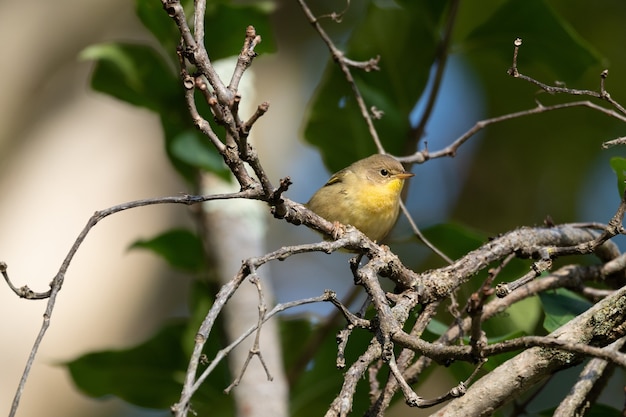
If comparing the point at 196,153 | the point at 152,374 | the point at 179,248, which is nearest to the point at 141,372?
the point at 152,374

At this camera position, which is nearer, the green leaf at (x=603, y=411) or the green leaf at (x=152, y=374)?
the green leaf at (x=603, y=411)

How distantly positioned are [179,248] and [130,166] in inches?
66.2

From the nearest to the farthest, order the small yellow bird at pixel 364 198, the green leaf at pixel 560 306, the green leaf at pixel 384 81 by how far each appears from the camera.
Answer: the green leaf at pixel 560 306
the green leaf at pixel 384 81
the small yellow bird at pixel 364 198

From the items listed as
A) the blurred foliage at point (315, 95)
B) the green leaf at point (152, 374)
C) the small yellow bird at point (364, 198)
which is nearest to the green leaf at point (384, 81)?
the blurred foliage at point (315, 95)

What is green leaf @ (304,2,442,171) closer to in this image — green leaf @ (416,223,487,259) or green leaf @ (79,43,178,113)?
green leaf @ (416,223,487,259)

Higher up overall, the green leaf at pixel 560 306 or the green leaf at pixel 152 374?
the green leaf at pixel 152 374

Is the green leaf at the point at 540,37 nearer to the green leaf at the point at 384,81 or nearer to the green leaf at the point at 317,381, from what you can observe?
the green leaf at the point at 384,81

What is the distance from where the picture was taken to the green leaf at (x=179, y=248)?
354cm

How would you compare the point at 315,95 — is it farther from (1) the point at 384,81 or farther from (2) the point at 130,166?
(2) the point at 130,166

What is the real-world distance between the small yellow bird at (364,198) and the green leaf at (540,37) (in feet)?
2.41

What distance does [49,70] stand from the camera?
5.46 meters

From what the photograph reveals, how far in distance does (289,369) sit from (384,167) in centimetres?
116

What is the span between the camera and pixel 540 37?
3.34 m

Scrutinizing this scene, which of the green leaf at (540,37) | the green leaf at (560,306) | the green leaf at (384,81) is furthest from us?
the green leaf at (384,81)
